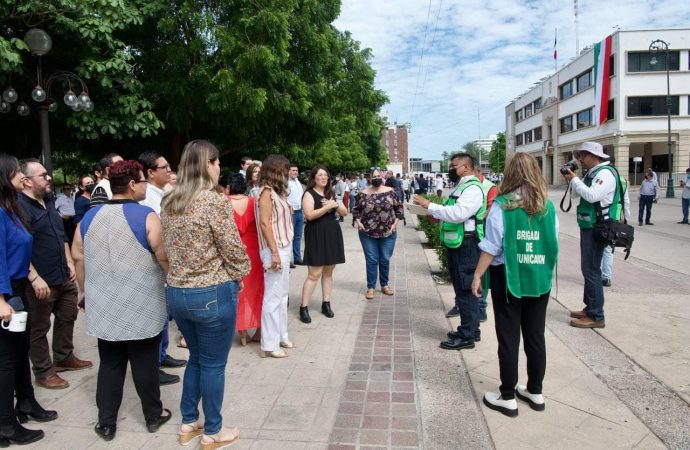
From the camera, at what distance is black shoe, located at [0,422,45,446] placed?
3.13 m

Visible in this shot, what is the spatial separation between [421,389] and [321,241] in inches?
93.3

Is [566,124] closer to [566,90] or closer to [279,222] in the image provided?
[566,90]

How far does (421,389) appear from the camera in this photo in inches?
153

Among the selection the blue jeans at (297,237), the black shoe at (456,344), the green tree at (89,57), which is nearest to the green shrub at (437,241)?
the black shoe at (456,344)

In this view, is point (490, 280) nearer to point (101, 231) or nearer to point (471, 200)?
point (471, 200)

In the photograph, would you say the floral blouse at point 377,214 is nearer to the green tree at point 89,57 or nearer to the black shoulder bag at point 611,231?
the black shoulder bag at point 611,231

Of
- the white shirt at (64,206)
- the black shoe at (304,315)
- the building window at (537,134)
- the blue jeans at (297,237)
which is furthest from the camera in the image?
the building window at (537,134)

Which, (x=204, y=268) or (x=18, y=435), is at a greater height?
(x=204, y=268)

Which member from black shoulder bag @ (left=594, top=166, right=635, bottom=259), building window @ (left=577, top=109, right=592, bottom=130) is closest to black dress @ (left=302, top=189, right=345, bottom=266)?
black shoulder bag @ (left=594, top=166, right=635, bottom=259)

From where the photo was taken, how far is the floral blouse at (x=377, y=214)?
677cm

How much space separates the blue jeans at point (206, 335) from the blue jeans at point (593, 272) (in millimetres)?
3995

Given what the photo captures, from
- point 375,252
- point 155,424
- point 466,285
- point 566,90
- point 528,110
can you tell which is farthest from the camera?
point 528,110

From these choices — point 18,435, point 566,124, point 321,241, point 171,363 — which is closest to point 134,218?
point 18,435

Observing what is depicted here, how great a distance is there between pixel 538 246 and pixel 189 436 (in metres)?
2.64
